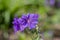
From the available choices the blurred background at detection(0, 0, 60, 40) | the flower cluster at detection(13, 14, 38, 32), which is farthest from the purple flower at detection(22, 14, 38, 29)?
the blurred background at detection(0, 0, 60, 40)

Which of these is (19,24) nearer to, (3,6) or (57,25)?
(3,6)

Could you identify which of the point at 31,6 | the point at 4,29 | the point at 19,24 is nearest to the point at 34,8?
the point at 31,6

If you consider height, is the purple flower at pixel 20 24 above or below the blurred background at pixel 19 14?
above

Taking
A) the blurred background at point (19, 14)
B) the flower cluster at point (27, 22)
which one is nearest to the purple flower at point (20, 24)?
the flower cluster at point (27, 22)

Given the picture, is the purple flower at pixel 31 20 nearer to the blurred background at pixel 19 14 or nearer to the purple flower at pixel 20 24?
the purple flower at pixel 20 24

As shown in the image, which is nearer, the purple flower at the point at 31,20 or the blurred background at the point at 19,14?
the purple flower at the point at 31,20

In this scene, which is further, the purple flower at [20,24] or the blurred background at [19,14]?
the blurred background at [19,14]

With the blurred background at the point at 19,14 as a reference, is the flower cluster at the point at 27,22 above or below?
above

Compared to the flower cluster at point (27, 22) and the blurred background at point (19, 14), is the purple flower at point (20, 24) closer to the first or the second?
the flower cluster at point (27, 22)

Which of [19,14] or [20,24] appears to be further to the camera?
[19,14]

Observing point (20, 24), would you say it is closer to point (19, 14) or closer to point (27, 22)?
point (27, 22)

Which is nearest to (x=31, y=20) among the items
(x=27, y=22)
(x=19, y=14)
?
(x=27, y=22)
